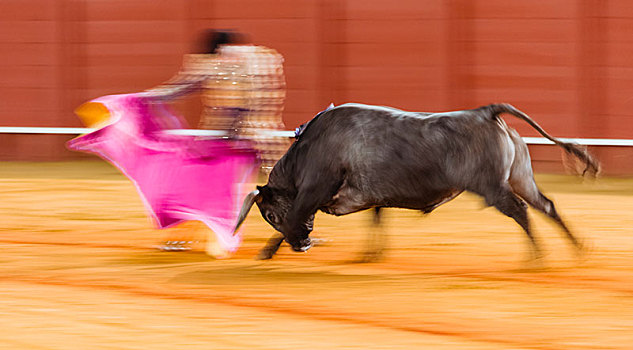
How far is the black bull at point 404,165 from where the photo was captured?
14.2ft

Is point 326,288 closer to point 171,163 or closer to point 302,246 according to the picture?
point 302,246

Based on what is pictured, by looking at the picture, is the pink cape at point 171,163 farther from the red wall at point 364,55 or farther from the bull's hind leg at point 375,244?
the red wall at point 364,55

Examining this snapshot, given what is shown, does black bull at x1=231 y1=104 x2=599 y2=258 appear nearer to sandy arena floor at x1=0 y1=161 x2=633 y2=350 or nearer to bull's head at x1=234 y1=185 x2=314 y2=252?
bull's head at x1=234 y1=185 x2=314 y2=252

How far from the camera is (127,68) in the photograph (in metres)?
9.22

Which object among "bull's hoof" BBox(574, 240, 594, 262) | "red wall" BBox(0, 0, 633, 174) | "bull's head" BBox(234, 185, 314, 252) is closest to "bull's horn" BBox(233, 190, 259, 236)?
"bull's head" BBox(234, 185, 314, 252)

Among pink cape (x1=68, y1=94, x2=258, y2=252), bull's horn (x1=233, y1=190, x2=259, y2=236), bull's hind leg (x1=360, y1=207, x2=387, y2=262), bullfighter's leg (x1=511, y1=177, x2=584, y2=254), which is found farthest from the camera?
pink cape (x1=68, y1=94, x2=258, y2=252)

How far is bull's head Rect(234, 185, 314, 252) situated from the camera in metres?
4.61

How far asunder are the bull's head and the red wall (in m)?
3.91

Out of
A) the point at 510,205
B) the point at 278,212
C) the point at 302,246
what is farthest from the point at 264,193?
the point at 510,205

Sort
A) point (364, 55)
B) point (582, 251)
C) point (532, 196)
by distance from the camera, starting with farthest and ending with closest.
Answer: point (364, 55) → point (582, 251) → point (532, 196)

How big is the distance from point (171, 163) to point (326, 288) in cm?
121

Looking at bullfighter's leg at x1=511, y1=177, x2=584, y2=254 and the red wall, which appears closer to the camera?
bullfighter's leg at x1=511, y1=177, x2=584, y2=254

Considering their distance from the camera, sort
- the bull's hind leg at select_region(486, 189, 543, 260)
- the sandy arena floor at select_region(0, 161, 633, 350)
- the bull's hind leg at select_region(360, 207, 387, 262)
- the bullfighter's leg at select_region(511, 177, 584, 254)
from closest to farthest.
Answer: the sandy arena floor at select_region(0, 161, 633, 350) < the bull's hind leg at select_region(486, 189, 543, 260) < the bullfighter's leg at select_region(511, 177, 584, 254) < the bull's hind leg at select_region(360, 207, 387, 262)

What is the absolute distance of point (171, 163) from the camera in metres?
5.02
